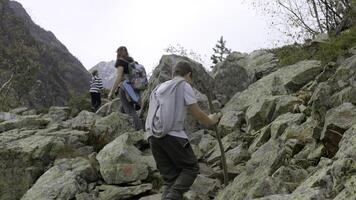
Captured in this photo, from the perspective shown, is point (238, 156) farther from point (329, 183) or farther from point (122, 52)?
point (329, 183)

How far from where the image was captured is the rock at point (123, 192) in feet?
29.9

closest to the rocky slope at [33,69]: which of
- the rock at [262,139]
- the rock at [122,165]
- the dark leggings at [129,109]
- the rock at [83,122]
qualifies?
the rock at [83,122]

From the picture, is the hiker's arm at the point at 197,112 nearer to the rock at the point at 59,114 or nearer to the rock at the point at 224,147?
the rock at the point at 224,147

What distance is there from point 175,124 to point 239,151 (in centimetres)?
372

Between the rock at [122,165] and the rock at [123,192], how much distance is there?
316mm

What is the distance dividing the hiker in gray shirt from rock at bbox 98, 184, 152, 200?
2.44 m

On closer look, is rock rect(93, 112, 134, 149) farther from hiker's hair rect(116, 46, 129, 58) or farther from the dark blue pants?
the dark blue pants

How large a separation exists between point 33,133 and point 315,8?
13.1 metres

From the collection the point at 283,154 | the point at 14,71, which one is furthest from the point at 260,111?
the point at 14,71

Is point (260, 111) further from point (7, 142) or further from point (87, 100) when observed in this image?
point (87, 100)

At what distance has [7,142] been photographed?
12812 millimetres

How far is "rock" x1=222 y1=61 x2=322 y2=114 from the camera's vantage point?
13.4 meters

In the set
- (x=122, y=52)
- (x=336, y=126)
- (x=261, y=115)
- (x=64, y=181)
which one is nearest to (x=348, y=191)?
(x=336, y=126)

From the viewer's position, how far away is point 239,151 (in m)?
9.95
